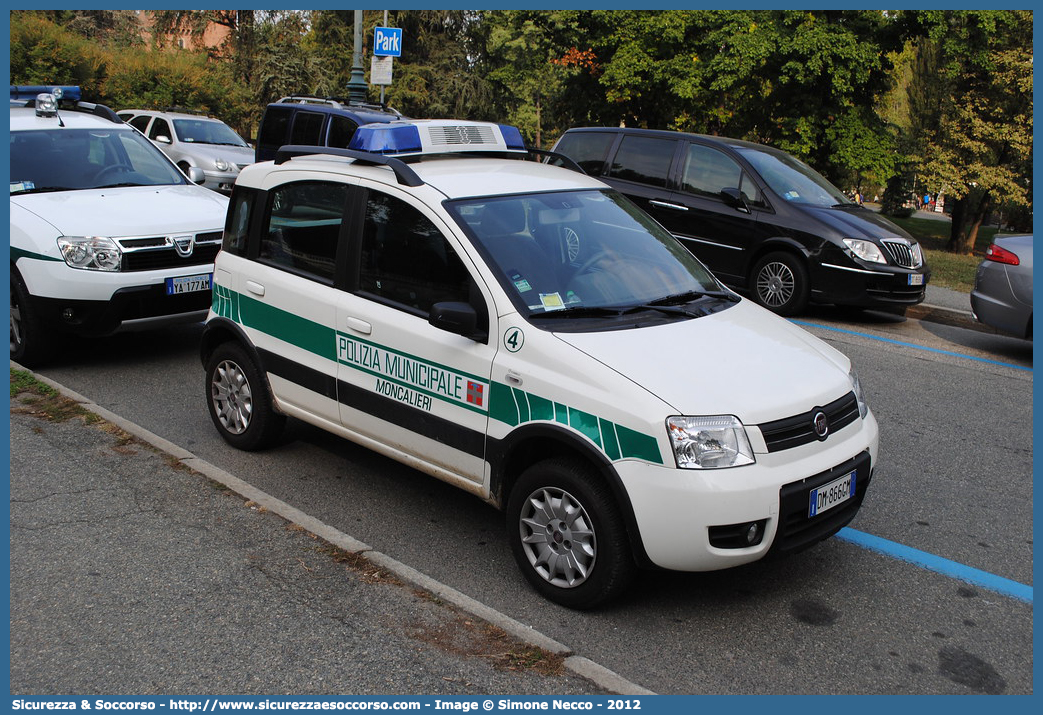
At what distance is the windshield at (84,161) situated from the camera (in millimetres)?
8125

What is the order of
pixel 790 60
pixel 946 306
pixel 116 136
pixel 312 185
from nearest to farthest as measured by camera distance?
1. pixel 312 185
2. pixel 116 136
3. pixel 946 306
4. pixel 790 60

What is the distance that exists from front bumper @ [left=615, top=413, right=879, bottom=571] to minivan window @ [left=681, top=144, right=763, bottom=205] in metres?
7.13

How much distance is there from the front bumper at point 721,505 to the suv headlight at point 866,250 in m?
6.65

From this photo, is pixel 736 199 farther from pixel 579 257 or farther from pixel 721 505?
pixel 721 505

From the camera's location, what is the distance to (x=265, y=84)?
136 ft

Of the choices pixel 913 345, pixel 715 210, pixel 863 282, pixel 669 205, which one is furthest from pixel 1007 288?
pixel 669 205

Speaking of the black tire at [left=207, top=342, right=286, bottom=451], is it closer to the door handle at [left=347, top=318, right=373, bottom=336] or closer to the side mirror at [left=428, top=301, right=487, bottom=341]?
the door handle at [left=347, top=318, right=373, bottom=336]

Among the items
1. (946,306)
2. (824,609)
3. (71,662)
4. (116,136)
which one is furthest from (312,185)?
(946,306)

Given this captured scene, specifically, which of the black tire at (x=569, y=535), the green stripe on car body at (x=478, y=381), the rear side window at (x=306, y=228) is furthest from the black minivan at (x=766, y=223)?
the black tire at (x=569, y=535)

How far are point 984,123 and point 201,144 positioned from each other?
1745 centimetres

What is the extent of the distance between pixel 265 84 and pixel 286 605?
40775 mm

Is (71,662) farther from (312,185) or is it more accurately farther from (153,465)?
(312,185)

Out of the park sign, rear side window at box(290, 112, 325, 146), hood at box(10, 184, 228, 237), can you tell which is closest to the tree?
the park sign

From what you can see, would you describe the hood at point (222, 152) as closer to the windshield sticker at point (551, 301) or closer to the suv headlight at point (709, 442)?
the windshield sticker at point (551, 301)
